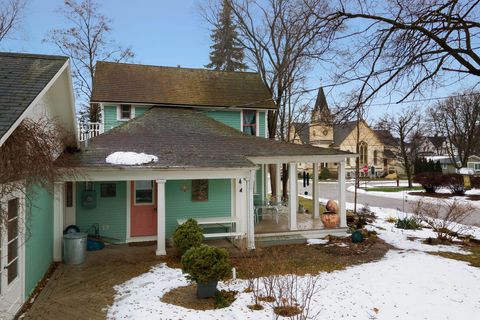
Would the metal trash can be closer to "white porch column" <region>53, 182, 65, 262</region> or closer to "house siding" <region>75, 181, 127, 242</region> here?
"white porch column" <region>53, 182, 65, 262</region>

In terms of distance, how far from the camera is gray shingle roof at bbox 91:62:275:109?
1628cm

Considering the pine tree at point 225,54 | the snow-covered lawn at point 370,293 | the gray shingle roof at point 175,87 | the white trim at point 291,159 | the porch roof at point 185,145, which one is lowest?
the snow-covered lawn at point 370,293

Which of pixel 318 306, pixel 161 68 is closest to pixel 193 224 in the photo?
pixel 318 306

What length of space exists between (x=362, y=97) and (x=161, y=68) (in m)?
12.8

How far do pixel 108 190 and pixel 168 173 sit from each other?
8.78 ft

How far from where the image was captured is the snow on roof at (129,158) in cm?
1008

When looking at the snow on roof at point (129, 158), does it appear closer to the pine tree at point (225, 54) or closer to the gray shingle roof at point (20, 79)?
the gray shingle roof at point (20, 79)

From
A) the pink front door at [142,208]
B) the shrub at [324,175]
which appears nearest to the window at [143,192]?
the pink front door at [142,208]

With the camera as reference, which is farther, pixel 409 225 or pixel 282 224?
pixel 409 225

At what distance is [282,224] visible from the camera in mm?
13875

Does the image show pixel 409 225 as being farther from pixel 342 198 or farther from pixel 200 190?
pixel 200 190

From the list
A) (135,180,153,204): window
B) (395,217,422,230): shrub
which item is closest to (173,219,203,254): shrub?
(135,180,153,204): window

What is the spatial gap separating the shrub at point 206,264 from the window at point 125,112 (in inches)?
Result: 429

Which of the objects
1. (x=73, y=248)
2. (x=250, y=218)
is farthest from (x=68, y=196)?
(x=250, y=218)
